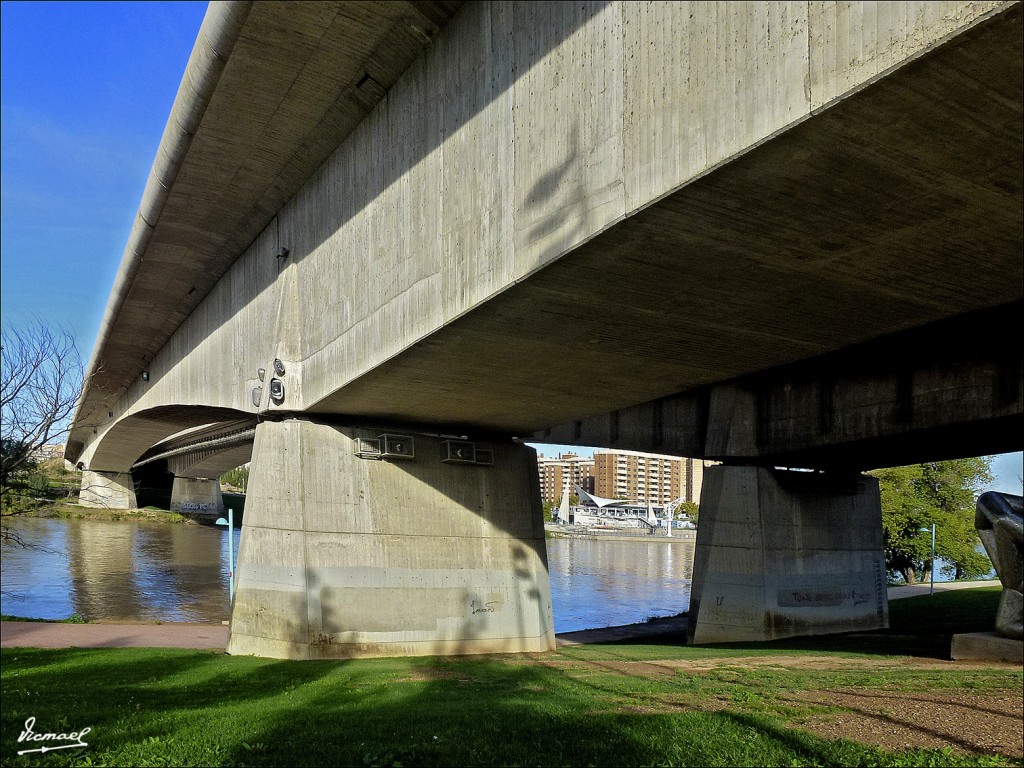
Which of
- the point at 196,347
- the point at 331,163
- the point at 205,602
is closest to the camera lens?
the point at 331,163

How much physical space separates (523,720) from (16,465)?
24.5 ft

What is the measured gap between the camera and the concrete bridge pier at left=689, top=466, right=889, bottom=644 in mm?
22734

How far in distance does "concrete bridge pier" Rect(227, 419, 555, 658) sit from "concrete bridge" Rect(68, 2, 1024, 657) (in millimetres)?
63

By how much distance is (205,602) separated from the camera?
29.3 m

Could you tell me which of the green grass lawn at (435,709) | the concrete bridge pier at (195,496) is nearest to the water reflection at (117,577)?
the green grass lawn at (435,709)

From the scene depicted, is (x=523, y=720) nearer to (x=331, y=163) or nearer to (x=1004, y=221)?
(x=1004, y=221)

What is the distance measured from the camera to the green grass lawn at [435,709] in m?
7.77

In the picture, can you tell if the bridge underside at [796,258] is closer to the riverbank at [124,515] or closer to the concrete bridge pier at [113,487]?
the concrete bridge pier at [113,487]

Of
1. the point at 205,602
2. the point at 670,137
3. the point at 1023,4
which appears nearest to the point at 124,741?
the point at 670,137

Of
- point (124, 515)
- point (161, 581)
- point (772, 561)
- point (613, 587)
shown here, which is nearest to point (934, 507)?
point (613, 587)

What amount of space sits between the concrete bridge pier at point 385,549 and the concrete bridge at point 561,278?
0.06 meters

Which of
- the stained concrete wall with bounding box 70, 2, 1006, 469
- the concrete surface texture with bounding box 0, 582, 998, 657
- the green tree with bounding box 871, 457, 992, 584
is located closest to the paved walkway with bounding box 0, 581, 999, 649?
the concrete surface texture with bounding box 0, 582, 998, 657

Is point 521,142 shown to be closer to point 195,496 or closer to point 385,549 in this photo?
point 385,549

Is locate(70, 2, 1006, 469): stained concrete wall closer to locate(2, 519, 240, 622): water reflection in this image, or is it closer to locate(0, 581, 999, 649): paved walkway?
locate(0, 581, 999, 649): paved walkway
